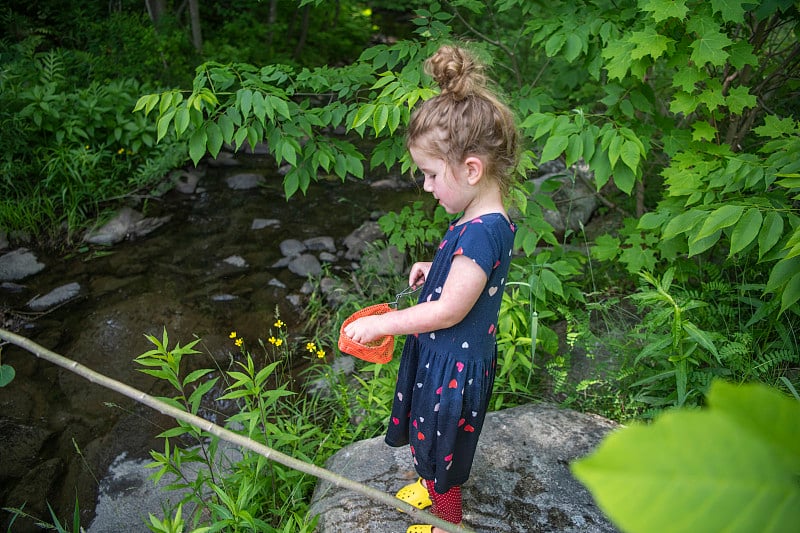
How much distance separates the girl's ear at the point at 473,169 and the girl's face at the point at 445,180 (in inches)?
0.5

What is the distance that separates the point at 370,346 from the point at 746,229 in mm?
1271

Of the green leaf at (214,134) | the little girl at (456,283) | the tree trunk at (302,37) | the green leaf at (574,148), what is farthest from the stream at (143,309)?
the tree trunk at (302,37)

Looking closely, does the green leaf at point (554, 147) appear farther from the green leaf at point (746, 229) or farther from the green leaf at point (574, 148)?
the green leaf at point (746, 229)

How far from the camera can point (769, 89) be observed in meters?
3.09

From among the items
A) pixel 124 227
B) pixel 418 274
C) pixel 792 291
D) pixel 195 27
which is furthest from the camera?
pixel 195 27

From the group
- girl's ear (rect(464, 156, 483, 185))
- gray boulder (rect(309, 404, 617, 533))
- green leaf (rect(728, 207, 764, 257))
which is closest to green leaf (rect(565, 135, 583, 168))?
green leaf (rect(728, 207, 764, 257))

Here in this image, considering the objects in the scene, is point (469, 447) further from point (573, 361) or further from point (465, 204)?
point (573, 361)

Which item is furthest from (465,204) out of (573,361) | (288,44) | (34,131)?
(288,44)

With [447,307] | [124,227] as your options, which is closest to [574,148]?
[447,307]

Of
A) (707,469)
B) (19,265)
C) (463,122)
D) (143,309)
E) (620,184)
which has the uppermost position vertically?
(707,469)

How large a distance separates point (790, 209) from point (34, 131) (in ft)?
15.8

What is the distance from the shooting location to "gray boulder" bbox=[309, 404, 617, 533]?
6.11 ft

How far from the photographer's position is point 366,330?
1609 millimetres

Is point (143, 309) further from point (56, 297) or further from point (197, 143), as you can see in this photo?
point (197, 143)
